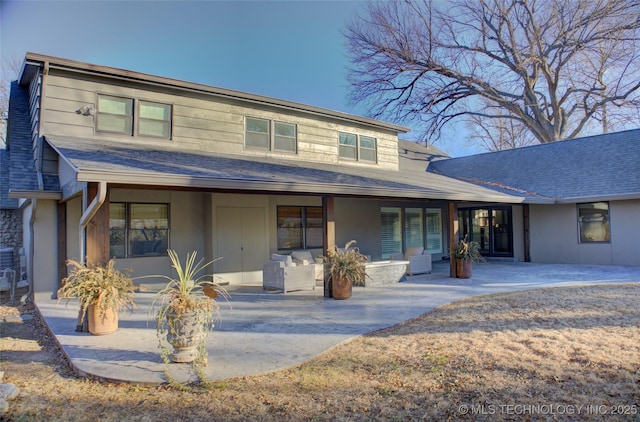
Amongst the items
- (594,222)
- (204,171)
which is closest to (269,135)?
(204,171)

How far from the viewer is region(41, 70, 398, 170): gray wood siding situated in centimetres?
802

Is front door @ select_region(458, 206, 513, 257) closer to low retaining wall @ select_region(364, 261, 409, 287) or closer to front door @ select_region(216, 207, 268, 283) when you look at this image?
low retaining wall @ select_region(364, 261, 409, 287)

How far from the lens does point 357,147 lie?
12.5 meters

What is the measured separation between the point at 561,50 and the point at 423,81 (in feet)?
22.2

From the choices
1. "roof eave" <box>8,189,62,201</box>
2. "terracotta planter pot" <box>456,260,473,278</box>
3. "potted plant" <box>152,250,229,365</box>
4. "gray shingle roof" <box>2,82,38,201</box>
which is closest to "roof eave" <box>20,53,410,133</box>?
"gray shingle roof" <box>2,82,38,201</box>

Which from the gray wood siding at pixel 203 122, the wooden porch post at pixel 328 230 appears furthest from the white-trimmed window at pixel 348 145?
the wooden porch post at pixel 328 230

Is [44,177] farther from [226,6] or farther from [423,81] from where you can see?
[423,81]

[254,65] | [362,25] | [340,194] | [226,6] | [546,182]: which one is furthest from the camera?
[362,25]

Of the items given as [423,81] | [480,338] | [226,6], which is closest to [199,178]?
[480,338]

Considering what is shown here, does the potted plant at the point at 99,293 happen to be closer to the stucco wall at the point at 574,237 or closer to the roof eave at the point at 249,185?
the roof eave at the point at 249,185

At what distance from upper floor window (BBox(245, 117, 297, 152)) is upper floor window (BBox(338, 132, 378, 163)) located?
1.66 metres

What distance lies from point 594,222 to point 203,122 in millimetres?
12120

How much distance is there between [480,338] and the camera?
5.13m

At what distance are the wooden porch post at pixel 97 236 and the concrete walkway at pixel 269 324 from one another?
1.02 metres
